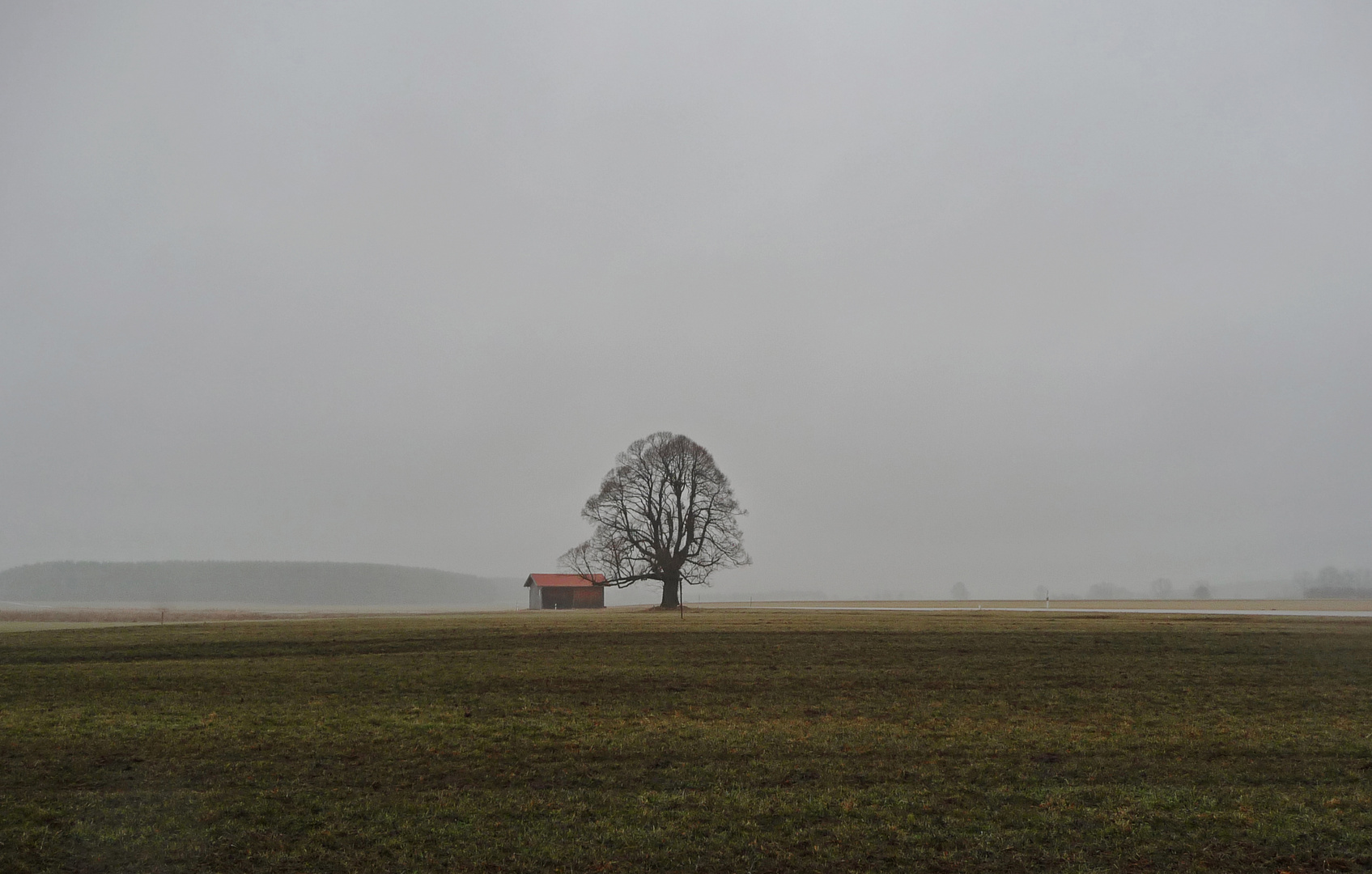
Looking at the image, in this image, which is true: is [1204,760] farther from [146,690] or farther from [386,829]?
[146,690]

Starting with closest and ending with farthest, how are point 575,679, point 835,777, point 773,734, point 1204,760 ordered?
point 835,777, point 1204,760, point 773,734, point 575,679

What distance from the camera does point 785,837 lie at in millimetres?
11742

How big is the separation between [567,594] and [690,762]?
75.2m

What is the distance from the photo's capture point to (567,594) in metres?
88.7

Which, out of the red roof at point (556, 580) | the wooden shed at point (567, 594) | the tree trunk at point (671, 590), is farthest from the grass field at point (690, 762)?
the red roof at point (556, 580)

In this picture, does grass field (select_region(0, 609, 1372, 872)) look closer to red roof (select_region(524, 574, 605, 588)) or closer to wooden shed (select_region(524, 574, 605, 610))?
wooden shed (select_region(524, 574, 605, 610))

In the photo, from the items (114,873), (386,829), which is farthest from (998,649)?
(114,873)

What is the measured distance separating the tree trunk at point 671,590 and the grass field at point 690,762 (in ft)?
126

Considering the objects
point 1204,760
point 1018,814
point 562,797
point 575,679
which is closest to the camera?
point 1018,814

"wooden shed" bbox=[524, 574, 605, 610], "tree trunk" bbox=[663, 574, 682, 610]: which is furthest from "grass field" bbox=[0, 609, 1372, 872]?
"wooden shed" bbox=[524, 574, 605, 610]

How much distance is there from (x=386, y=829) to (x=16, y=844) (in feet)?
16.3

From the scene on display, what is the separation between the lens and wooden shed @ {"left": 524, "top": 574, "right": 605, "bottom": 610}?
88.1 m

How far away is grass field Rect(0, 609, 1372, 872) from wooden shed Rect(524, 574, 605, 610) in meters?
60.1

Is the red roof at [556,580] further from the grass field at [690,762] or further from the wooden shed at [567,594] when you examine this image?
the grass field at [690,762]
